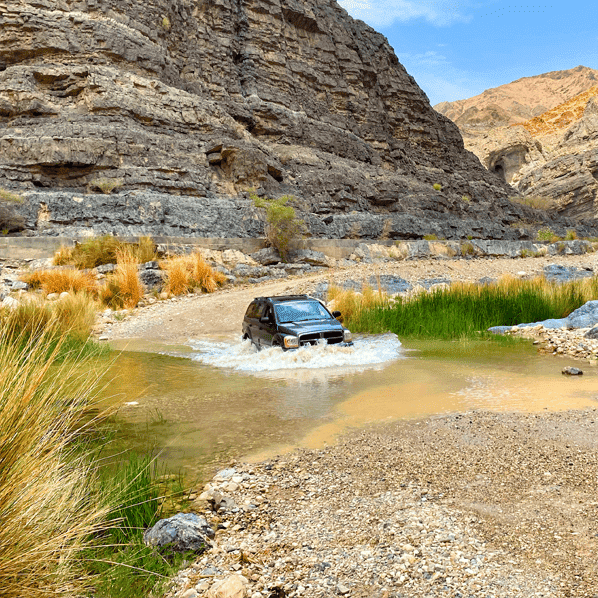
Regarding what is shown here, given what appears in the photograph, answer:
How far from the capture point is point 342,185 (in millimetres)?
36625

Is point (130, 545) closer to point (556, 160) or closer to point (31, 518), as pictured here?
point (31, 518)

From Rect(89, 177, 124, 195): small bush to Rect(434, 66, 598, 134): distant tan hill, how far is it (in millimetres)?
120476

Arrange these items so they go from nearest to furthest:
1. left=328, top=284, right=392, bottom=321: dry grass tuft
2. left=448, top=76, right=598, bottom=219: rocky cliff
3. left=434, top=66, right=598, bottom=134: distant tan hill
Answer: left=328, top=284, right=392, bottom=321: dry grass tuft → left=448, top=76, right=598, bottom=219: rocky cliff → left=434, top=66, right=598, bottom=134: distant tan hill

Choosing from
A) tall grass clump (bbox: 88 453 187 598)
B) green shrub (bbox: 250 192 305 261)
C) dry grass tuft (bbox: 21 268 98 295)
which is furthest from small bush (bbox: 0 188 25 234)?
tall grass clump (bbox: 88 453 187 598)

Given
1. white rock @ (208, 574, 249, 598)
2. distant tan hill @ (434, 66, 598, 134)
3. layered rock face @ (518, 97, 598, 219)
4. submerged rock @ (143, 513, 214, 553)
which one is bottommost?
white rock @ (208, 574, 249, 598)

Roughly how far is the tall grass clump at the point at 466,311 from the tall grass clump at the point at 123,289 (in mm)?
7556

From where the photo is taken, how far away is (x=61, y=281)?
1555 centimetres

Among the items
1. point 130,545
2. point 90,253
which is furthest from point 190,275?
point 130,545

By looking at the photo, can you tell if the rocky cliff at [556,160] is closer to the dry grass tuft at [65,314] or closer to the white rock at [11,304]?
the dry grass tuft at [65,314]

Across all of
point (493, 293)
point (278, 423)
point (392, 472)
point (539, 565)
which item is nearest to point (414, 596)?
point (539, 565)

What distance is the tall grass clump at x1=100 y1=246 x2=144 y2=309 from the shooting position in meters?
15.9

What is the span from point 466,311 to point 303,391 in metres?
6.96

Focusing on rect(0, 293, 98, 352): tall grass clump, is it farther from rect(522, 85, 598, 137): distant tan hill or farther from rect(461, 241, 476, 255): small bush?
rect(522, 85, 598, 137): distant tan hill

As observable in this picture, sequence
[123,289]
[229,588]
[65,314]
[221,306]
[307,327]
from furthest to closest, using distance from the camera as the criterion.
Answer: [123,289]
[221,306]
[65,314]
[307,327]
[229,588]
